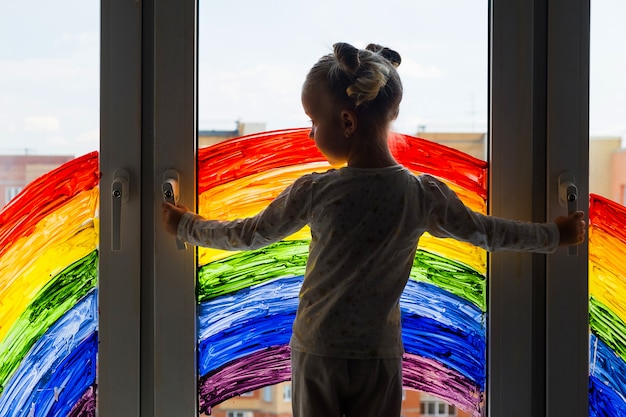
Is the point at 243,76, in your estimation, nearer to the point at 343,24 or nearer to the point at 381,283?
the point at 343,24

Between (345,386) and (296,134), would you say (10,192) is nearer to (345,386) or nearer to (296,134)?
(296,134)

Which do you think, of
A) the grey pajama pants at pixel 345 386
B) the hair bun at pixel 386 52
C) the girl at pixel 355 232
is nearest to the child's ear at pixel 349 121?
the girl at pixel 355 232

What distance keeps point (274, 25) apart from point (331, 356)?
558 millimetres

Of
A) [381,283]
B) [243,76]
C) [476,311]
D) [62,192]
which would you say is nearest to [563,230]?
[476,311]

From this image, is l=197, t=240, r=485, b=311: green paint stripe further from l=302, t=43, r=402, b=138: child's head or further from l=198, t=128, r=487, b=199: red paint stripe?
l=302, t=43, r=402, b=138: child's head

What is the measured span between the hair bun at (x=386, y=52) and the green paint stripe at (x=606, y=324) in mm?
527

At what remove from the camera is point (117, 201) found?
1039 millimetres

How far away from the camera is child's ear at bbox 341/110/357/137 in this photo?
0.95 m

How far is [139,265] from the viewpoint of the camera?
108 cm

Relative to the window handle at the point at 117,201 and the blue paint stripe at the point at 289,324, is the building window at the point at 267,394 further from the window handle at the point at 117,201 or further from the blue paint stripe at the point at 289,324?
the window handle at the point at 117,201

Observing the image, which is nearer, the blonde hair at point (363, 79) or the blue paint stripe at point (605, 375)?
the blonde hair at point (363, 79)

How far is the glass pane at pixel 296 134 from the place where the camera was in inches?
42.3

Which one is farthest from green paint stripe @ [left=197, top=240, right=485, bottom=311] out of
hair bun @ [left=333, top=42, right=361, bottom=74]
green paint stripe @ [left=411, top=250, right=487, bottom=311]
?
hair bun @ [left=333, top=42, right=361, bottom=74]

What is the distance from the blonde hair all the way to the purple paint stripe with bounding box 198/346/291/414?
0.44m
